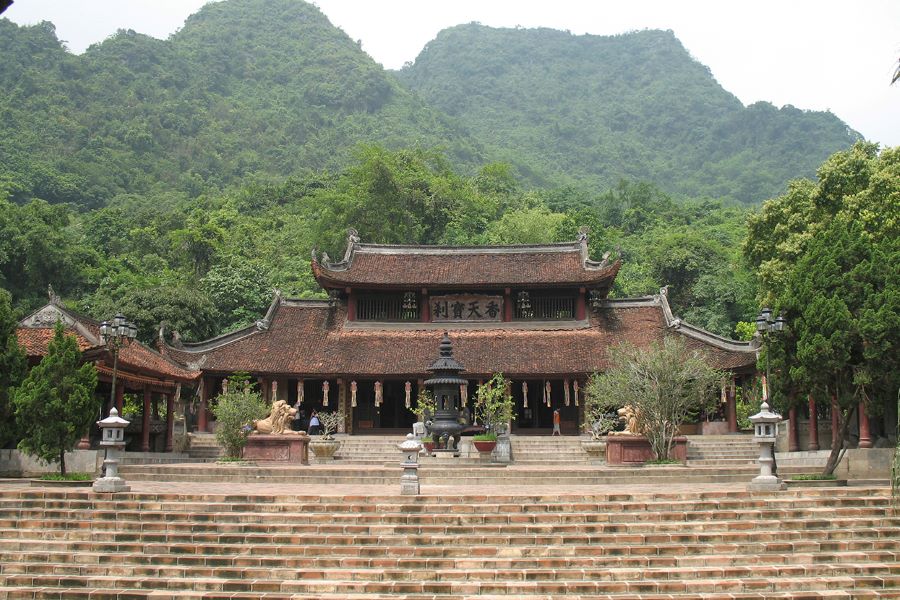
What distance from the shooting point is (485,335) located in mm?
31750

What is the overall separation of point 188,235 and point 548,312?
31.0 m

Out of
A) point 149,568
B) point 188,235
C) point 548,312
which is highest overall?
point 188,235

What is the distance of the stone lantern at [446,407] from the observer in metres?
23.5

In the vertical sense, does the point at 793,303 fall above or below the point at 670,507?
above

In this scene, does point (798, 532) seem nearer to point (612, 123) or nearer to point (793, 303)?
point (793, 303)

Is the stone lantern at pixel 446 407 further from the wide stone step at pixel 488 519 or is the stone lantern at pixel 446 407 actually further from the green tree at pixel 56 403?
the wide stone step at pixel 488 519

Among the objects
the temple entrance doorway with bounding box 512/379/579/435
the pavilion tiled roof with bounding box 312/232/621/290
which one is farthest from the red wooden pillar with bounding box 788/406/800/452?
the pavilion tiled roof with bounding box 312/232/621/290

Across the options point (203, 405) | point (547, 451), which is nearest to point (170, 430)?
point (203, 405)

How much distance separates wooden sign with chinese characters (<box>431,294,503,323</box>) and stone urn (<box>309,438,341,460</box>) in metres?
9.89

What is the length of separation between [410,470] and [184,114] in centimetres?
8403

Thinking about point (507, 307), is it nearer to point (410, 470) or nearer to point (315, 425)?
point (315, 425)

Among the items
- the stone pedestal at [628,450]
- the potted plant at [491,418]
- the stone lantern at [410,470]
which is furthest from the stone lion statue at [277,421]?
the stone lantern at [410,470]

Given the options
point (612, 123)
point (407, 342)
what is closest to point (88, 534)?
Answer: point (407, 342)

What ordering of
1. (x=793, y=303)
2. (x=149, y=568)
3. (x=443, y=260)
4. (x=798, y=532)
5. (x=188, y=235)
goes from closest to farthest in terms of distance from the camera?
1. (x=149, y=568)
2. (x=798, y=532)
3. (x=793, y=303)
4. (x=443, y=260)
5. (x=188, y=235)
